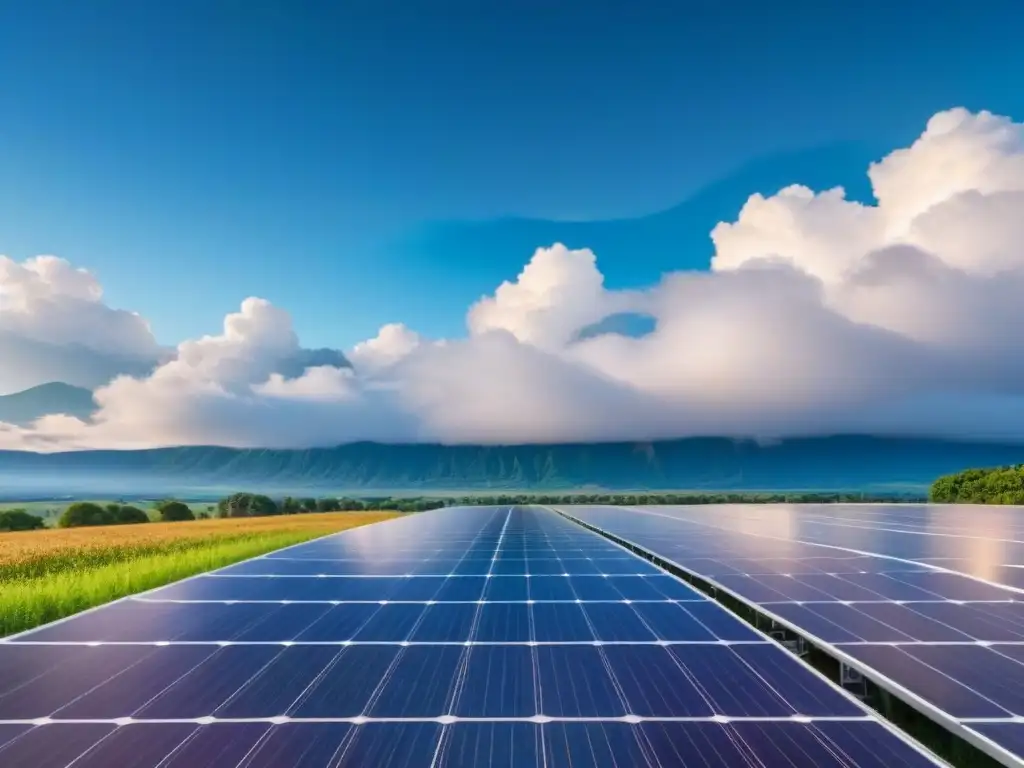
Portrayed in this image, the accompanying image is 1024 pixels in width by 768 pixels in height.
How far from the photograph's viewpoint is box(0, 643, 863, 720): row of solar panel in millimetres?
8281

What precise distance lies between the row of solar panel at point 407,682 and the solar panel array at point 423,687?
1.4 inches

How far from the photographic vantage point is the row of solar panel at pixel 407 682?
8281 millimetres

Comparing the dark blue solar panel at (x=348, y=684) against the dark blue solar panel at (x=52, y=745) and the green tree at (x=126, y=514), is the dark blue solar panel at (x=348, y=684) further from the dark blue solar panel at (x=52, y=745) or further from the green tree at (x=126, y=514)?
the green tree at (x=126, y=514)

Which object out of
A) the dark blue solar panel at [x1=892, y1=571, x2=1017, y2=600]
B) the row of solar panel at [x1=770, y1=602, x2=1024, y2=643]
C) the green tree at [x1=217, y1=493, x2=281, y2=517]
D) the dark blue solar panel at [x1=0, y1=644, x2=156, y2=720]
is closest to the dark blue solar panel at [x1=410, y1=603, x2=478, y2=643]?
the dark blue solar panel at [x1=0, y1=644, x2=156, y2=720]

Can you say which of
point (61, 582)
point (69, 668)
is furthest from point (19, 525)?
point (69, 668)

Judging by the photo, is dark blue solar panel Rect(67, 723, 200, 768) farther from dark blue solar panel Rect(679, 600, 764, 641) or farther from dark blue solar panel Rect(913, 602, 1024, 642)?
dark blue solar panel Rect(913, 602, 1024, 642)

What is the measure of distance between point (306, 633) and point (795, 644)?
9145 mm

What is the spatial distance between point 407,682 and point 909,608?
10.4 metres

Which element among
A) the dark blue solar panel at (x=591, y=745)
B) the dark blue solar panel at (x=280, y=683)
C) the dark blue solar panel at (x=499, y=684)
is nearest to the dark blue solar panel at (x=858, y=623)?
the dark blue solar panel at (x=499, y=684)

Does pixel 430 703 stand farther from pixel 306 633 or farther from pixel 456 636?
pixel 306 633

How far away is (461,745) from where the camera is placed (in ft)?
23.9

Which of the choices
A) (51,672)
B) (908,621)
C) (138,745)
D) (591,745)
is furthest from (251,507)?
Answer: (591,745)

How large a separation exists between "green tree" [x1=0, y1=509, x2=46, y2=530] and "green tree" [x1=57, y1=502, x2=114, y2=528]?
3.78 m

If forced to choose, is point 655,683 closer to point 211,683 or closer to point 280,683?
point 280,683
